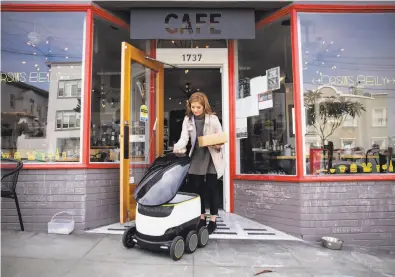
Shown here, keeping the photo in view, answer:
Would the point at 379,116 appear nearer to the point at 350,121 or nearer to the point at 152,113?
the point at 350,121

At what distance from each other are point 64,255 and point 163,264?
1043 millimetres

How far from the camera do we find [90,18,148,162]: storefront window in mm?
4211

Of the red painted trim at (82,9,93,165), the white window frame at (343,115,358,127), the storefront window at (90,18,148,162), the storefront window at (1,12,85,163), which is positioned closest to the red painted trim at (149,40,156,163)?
the storefront window at (90,18,148,162)

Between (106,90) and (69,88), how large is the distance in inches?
23.3

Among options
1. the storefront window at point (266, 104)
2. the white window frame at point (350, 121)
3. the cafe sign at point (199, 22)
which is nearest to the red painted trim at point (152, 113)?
the cafe sign at point (199, 22)

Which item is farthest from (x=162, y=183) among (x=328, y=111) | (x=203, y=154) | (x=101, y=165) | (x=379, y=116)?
(x=379, y=116)

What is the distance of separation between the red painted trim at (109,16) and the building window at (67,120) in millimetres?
1441

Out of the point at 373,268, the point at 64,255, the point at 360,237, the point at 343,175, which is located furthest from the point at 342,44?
the point at 64,255

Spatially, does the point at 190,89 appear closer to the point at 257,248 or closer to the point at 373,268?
the point at 257,248

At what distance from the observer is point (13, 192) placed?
3561mm

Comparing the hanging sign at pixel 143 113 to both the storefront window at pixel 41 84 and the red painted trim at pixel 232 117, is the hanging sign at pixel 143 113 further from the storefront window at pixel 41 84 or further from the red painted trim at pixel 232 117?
the red painted trim at pixel 232 117

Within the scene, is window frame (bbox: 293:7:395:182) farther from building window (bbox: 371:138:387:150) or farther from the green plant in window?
building window (bbox: 371:138:387:150)

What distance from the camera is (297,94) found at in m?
3.99

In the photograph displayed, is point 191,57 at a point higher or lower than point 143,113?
higher
